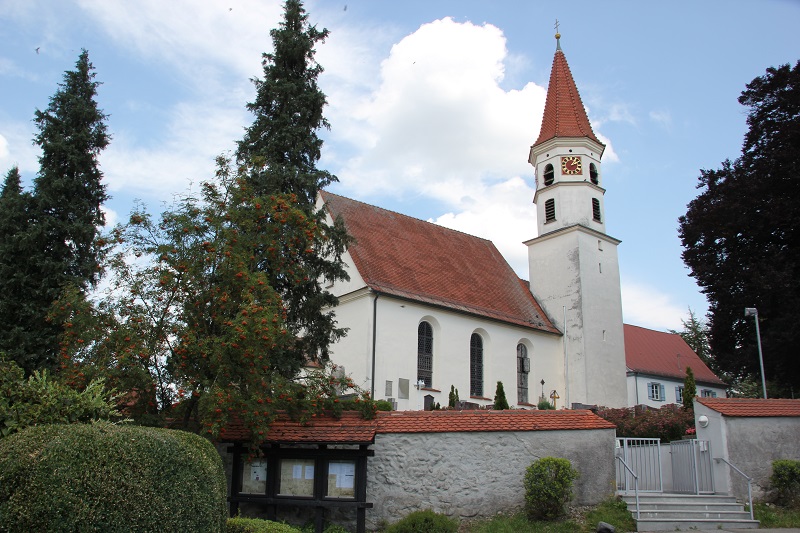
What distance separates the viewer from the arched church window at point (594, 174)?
30.8m

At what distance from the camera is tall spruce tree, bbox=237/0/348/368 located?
17.4m

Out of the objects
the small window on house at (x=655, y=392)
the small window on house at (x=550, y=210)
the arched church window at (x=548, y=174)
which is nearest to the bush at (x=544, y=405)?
the small window on house at (x=550, y=210)

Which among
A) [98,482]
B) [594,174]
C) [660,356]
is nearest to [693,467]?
[98,482]

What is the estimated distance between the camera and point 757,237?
2062cm

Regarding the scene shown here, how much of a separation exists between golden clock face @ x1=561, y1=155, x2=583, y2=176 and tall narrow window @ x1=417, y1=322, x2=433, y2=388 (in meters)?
11.0

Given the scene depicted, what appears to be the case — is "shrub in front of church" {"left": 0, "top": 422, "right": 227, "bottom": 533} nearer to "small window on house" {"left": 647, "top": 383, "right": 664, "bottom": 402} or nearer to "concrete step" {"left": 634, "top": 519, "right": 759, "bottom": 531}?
"concrete step" {"left": 634, "top": 519, "right": 759, "bottom": 531}

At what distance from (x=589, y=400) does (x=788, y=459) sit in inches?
533

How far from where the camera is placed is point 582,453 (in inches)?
521

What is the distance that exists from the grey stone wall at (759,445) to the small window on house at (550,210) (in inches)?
686

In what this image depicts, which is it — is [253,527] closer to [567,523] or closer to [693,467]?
[567,523]

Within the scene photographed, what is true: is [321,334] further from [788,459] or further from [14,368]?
[788,459]

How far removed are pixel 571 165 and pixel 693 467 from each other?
18.9m

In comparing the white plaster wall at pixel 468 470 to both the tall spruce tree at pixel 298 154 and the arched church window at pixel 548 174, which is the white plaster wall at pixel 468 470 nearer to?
the tall spruce tree at pixel 298 154

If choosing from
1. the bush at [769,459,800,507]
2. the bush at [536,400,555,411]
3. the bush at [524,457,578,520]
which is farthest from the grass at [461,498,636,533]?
the bush at [536,400,555,411]
